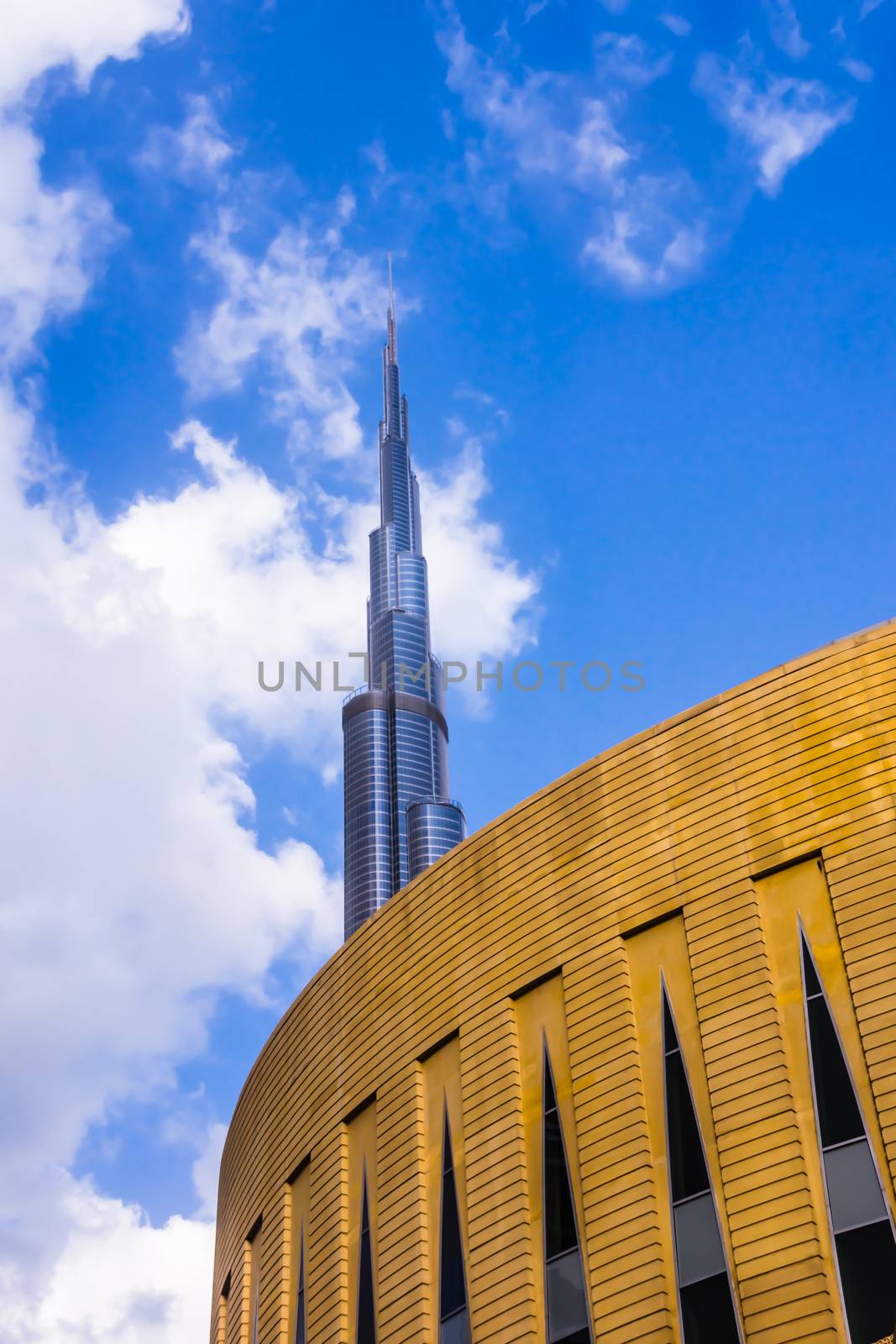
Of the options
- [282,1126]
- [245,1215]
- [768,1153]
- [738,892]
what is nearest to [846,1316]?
[768,1153]

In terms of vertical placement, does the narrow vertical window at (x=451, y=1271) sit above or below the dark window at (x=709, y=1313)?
above

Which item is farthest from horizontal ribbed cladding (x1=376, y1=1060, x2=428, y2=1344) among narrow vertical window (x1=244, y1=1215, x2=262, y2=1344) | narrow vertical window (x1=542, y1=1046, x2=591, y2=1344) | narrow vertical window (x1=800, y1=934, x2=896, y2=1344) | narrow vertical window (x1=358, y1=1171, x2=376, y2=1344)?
narrow vertical window (x1=800, y1=934, x2=896, y2=1344)

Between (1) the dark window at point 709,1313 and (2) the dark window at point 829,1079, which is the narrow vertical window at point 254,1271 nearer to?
(1) the dark window at point 709,1313

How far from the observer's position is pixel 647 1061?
925 inches

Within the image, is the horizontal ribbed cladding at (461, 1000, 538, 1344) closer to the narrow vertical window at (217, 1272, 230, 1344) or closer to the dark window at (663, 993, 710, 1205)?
the dark window at (663, 993, 710, 1205)

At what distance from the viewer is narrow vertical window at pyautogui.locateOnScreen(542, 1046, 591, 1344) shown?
22.7 meters

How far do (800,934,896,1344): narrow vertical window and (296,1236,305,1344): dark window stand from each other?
13.4m

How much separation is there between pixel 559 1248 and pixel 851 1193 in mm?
5274

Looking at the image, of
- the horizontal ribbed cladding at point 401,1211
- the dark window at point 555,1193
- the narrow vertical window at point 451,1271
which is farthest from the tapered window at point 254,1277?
the dark window at point 555,1193

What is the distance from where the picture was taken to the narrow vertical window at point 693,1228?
21.0 metres

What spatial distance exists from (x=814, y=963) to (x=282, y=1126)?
15.1 metres

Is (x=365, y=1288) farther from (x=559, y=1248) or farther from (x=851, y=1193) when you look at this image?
(x=851, y=1193)

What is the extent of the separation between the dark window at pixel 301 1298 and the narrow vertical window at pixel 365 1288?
275cm

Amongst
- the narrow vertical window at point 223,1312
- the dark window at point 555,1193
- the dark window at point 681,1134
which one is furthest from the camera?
the narrow vertical window at point 223,1312
